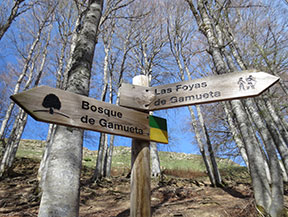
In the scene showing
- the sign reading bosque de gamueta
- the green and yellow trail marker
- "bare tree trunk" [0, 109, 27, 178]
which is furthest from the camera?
"bare tree trunk" [0, 109, 27, 178]

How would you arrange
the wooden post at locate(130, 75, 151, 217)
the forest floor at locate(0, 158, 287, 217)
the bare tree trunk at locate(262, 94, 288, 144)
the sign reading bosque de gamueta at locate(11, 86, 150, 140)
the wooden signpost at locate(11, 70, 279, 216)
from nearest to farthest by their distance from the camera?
the sign reading bosque de gamueta at locate(11, 86, 150, 140), the wooden signpost at locate(11, 70, 279, 216), the wooden post at locate(130, 75, 151, 217), the forest floor at locate(0, 158, 287, 217), the bare tree trunk at locate(262, 94, 288, 144)

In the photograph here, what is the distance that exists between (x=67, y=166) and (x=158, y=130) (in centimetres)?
103

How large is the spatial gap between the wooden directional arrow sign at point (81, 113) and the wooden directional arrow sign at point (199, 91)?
185mm

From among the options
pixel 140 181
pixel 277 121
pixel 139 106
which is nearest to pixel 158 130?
pixel 139 106

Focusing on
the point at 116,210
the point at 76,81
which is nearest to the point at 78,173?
the point at 76,81

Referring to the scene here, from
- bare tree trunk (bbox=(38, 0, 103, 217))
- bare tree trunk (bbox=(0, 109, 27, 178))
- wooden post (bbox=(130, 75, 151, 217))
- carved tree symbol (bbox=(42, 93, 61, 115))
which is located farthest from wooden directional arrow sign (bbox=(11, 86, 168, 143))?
bare tree trunk (bbox=(0, 109, 27, 178))

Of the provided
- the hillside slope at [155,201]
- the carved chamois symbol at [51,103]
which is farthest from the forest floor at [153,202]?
the carved chamois symbol at [51,103]

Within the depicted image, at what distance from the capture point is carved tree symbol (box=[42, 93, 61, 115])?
1.38 metres

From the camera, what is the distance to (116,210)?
14.5ft

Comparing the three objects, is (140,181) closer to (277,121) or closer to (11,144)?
(277,121)

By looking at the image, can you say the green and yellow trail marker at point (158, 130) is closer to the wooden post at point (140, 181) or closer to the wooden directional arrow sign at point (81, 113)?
the wooden directional arrow sign at point (81, 113)

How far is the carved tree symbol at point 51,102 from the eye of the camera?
1.38 metres

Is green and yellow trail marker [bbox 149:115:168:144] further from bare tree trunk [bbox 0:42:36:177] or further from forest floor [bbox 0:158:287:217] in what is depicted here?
bare tree trunk [bbox 0:42:36:177]

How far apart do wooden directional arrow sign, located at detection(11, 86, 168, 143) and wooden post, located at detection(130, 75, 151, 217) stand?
0.46ft
